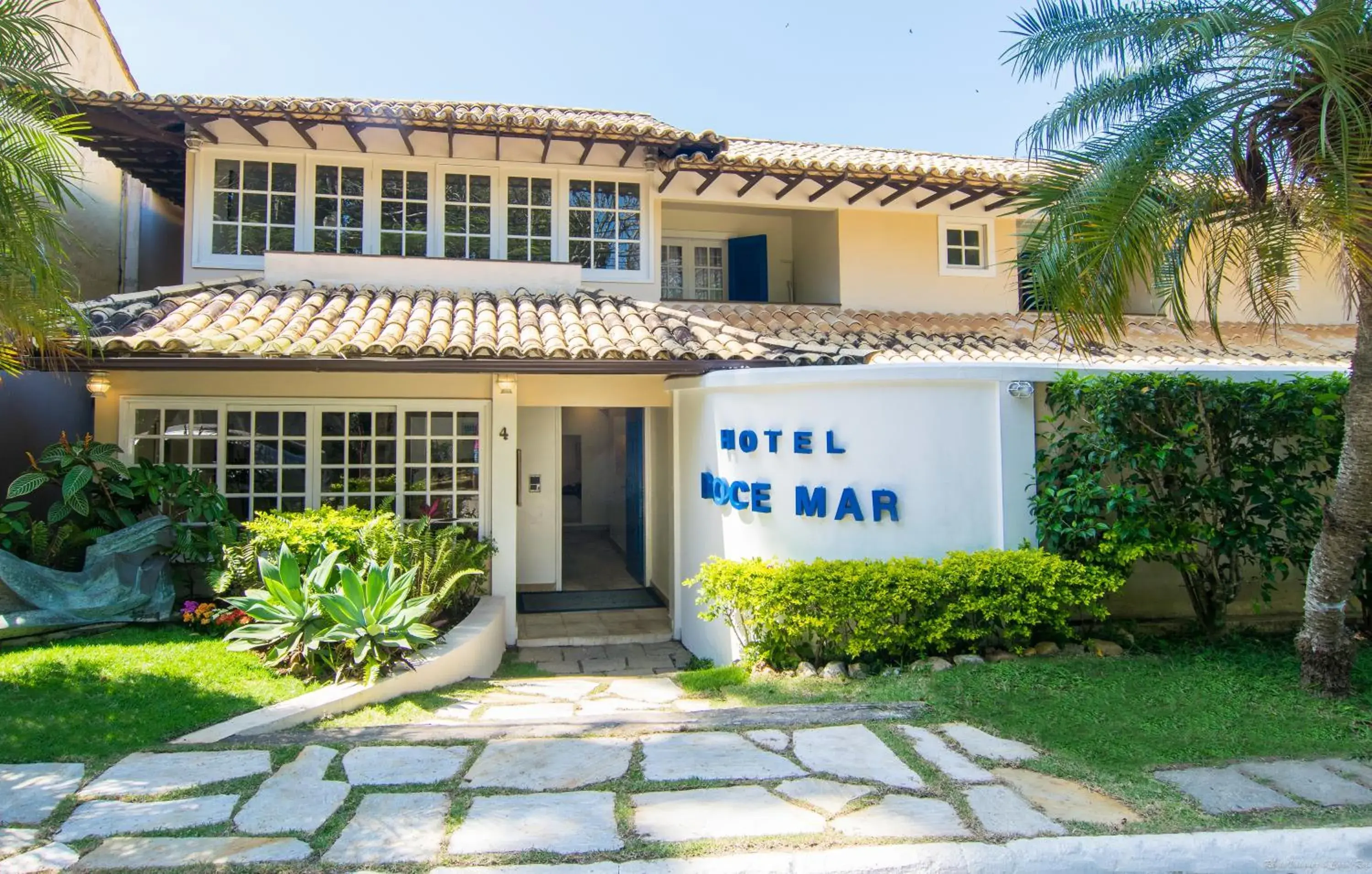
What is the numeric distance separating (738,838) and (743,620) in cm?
401

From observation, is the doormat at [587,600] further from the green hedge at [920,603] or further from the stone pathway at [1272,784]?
the stone pathway at [1272,784]

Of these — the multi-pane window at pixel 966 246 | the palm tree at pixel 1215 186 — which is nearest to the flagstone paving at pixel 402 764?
the palm tree at pixel 1215 186

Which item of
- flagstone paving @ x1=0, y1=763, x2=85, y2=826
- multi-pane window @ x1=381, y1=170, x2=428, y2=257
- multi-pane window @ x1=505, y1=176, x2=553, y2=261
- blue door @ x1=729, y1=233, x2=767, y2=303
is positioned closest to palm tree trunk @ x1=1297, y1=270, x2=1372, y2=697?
flagstone paving @ x1=0, y1=763, x2=85, y2=826

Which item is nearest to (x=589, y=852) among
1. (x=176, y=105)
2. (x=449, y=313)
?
(x=449, y=313)

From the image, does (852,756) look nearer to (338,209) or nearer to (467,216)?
(467,216)

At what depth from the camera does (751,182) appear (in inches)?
517

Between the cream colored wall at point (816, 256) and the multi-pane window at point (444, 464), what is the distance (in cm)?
683

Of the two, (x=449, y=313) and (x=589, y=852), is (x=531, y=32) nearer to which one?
(x=449, y=313)

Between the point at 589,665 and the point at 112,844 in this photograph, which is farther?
the point at 589,665

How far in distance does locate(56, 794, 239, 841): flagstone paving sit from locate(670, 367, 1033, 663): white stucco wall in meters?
5.21

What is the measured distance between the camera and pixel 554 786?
188 inches

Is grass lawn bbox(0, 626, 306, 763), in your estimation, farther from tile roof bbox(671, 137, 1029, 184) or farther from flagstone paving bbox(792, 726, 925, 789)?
tile roof bbox(671, 137, 1029, 184)

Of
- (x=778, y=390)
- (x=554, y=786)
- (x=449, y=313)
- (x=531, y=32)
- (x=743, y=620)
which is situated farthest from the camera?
(x=531, y=32)

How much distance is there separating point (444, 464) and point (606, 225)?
455cm
